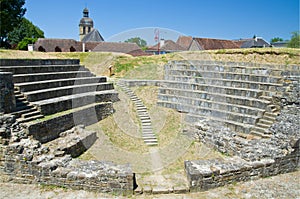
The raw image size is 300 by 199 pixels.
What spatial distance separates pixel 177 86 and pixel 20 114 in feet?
25.9

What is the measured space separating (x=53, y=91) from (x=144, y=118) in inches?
171

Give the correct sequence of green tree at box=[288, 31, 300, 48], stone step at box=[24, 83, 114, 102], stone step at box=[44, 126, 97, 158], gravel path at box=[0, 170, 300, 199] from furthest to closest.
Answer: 1. green tree at box=[288, 31, 300, 48]
2. stone step at box=[24, 83, 114, 102]
3. stone step at box=[44, 126, 97, 158]
4. gravel path at box=[0, 170, 300, 199]

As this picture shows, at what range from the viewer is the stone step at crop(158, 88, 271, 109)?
9352 millimetres

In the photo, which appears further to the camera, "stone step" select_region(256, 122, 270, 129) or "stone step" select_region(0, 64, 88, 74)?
"stone step" select_region(0, 64, 88, 74)

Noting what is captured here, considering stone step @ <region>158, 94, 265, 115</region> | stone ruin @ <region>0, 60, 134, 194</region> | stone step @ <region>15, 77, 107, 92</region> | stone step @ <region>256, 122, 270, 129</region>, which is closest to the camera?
stone ruin @ <region>0, 60, 134, 194</region>

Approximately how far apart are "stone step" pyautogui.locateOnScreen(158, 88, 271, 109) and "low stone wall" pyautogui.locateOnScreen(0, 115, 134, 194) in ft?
19.9

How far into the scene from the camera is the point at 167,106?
40.1 ft

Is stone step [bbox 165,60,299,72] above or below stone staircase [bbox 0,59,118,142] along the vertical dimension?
above

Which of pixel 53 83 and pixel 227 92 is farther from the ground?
pixel 53 83

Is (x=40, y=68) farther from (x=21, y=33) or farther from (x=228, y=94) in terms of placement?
(x=21, y=33)

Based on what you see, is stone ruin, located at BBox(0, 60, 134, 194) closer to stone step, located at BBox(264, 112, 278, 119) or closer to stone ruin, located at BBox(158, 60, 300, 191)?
stone ruin, located at BBox(158, 60, 300, 191)

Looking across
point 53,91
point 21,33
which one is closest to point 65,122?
point 53,91

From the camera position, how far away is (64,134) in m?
8.64

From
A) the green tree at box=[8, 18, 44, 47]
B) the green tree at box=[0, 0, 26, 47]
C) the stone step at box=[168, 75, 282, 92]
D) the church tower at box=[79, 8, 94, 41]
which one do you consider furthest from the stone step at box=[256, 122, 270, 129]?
the church tower at box=[79, 8, 94, 41]
